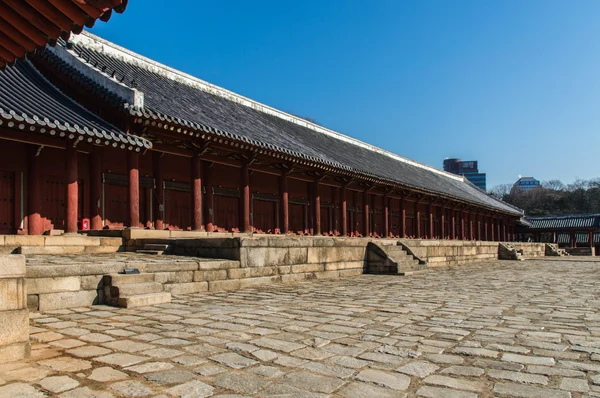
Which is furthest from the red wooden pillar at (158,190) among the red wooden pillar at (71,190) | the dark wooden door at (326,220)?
the dark wooden door at (326,220)

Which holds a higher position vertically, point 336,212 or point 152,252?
point 336,212

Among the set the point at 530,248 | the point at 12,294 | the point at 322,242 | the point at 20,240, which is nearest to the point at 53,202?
the point at 20,240

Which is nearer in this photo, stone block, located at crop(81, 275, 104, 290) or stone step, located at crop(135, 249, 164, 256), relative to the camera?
stone block, located at crop(81, 275, 104, 290)

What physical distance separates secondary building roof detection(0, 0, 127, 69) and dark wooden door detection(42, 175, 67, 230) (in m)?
7.89

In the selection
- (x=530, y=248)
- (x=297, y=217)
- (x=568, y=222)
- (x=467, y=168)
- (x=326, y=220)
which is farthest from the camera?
(x=467, y=168)

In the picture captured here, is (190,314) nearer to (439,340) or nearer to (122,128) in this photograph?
(439,340)

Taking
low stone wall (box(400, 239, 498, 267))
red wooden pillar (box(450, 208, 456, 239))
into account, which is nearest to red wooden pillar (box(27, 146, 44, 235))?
low stone wall (box(400, 239, 498, 267))

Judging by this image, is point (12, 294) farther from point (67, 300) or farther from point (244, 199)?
point (244, 199)

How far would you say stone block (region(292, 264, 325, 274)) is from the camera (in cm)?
960

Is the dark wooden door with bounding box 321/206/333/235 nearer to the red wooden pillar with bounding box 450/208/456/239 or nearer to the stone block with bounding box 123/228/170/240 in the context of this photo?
the stone block with bounding box 123/228/170/240

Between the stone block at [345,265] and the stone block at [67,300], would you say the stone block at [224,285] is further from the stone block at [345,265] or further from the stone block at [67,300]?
the stone block at [345,265]

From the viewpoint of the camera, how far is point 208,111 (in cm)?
1469

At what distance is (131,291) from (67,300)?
0.75 meters

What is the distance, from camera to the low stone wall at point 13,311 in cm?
344
